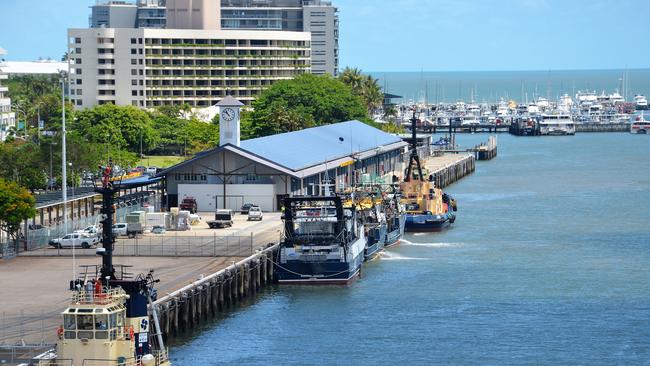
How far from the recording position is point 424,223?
334 feet

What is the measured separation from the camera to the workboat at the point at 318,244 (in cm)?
7550

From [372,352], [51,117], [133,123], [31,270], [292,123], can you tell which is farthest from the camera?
[51,117]

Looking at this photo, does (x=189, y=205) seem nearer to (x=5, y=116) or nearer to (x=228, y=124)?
(x=228, y=124)

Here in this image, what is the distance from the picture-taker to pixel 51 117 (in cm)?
17338

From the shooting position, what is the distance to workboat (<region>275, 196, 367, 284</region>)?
7550 cm

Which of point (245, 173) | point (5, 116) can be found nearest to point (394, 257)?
point (245, 173)

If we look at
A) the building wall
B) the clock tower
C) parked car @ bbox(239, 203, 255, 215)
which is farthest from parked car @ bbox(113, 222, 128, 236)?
the building wall

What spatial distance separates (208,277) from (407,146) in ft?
293

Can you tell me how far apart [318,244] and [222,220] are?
16.3m

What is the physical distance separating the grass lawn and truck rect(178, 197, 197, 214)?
45.9 meters

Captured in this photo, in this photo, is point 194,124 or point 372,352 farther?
point 194,124

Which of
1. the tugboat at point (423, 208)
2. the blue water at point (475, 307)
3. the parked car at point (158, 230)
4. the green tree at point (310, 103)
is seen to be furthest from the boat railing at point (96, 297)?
the green tree at point (310, 103)

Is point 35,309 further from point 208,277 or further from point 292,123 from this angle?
point 292,123

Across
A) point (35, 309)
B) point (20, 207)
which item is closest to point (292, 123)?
point (20, 207)
